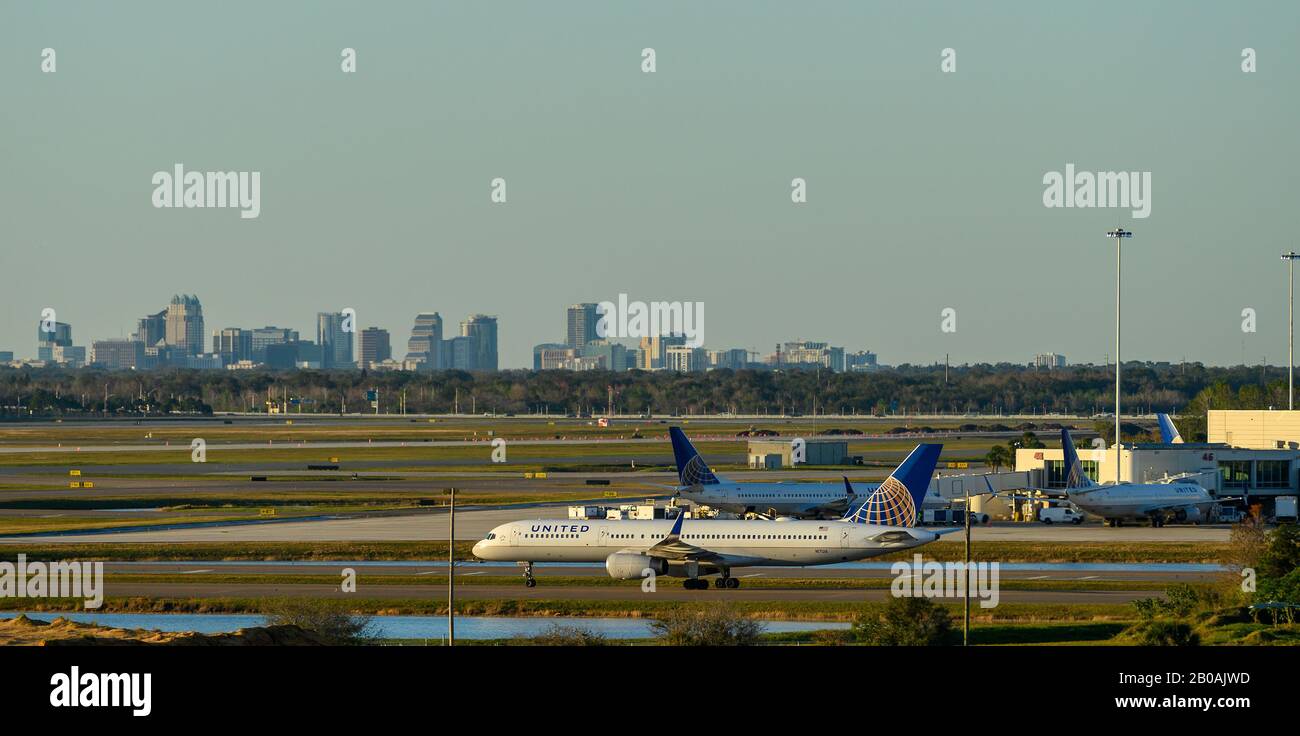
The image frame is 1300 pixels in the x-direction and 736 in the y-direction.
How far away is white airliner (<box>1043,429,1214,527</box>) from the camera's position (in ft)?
322

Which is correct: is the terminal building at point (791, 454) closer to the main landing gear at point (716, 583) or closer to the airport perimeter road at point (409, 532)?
the airport perimeter road at point (409, 532)

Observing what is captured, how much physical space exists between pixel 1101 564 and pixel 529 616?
102 ft

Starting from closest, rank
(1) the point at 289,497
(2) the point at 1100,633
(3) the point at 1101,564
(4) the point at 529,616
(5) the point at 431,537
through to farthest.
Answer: (2) the point at 1100,633, (4) the point at 529,616, (3) the point at 1101,564, (5) the point at 431,537, (1) the point at 289,497

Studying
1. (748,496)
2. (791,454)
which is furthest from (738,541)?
(791,454)

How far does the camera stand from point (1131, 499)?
98188 millimetres

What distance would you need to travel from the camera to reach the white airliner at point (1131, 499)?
98.1m

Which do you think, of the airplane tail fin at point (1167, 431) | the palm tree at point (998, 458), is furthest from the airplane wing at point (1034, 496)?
the airplane tail fin at point (1167, 431)

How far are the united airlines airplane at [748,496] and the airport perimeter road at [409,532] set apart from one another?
8.36m

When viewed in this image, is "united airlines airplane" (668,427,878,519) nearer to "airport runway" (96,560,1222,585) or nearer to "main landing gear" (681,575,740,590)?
"airport runway" (96,560,1222,585)

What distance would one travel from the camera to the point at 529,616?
5831 centimetres

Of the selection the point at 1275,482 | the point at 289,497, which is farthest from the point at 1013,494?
the point at 289,497

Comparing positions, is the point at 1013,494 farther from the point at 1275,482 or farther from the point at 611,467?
the point at 611,467

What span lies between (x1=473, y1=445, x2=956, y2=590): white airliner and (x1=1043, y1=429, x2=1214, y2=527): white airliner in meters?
32.5
